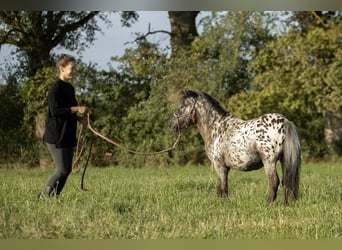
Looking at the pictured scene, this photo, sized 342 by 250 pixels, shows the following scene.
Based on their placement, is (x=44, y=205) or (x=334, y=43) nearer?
(x=44, y=205)

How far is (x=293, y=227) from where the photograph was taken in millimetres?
4949

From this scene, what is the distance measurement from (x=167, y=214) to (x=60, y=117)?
156 cm

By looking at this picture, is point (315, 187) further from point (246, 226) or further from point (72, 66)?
point (72, 66)

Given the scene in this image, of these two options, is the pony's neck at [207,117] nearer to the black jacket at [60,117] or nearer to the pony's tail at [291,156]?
the pony's tail at [291,156]

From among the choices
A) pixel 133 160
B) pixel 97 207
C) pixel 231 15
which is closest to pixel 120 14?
pixel 231 15

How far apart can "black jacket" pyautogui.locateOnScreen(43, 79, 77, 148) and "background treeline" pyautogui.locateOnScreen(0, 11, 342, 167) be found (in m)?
6.42

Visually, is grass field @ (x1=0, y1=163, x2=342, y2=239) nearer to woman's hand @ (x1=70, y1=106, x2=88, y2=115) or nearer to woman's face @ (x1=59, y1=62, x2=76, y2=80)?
woman's hand @ (x1=70, y1=106, x2=88, y2=115)

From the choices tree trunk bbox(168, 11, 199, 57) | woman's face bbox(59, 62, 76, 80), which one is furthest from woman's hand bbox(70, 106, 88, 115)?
tree trunk bbox(168, 11, 199, 57)

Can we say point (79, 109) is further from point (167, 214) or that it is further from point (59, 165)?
point (167, 214)

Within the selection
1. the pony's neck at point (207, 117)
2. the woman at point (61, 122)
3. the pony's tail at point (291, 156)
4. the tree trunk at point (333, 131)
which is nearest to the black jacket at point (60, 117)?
the woman at point (61, 122)

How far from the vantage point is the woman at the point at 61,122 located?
5.84 meters

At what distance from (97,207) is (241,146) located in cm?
167

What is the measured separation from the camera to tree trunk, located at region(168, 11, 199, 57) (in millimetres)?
13703

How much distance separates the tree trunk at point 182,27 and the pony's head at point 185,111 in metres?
7.25
